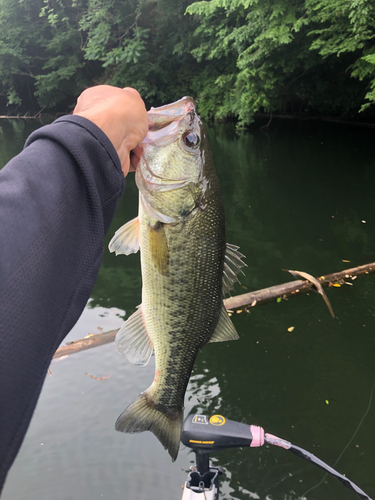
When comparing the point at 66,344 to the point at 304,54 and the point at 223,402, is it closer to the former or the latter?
the point at 223,402

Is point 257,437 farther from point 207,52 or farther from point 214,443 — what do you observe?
point 207,52

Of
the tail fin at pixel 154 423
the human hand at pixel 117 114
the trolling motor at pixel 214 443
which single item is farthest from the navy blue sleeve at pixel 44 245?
the trolling motor at pixel 214 443

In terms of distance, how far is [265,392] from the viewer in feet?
10.9

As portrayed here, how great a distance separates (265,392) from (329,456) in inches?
28.3

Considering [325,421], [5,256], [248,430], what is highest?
[5,256]

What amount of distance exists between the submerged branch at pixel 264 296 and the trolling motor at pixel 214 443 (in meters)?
1.90

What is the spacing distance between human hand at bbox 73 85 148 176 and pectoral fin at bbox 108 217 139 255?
55cm

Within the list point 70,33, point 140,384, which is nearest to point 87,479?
point 140,384

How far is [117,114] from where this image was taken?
1.04 metres

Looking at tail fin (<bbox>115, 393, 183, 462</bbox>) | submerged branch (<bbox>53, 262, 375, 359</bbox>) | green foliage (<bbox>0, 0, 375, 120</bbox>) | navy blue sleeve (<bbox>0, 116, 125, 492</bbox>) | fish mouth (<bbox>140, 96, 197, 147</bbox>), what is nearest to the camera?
navy blue sleeve (<bbox>0, 116, 125, 492</bbox>)

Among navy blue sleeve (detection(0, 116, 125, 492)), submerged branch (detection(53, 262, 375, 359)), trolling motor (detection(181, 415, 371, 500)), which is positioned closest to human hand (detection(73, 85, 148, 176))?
navy blue sleeve (detection(0, 116, 125, 492))

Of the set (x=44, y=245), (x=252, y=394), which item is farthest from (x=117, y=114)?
(x=252, y=394)

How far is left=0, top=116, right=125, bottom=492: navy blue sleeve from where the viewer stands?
623 millimetres

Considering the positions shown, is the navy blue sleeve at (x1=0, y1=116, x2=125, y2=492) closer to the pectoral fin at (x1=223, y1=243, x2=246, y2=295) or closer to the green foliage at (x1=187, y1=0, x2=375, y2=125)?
the pectoral fin at (x1=223, y1=243, x2=246, y2=295)
